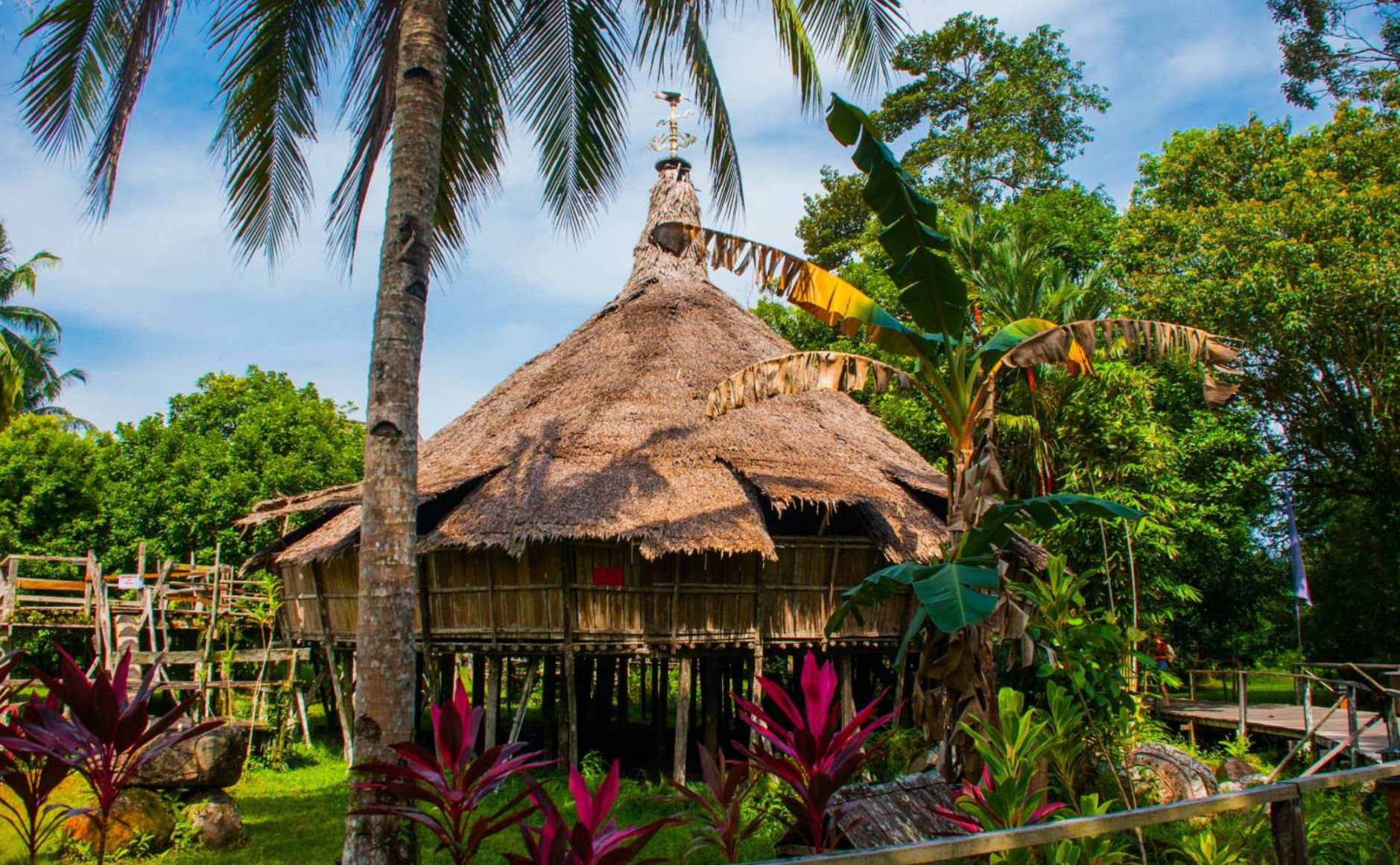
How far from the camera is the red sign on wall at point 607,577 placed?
11.7 metres

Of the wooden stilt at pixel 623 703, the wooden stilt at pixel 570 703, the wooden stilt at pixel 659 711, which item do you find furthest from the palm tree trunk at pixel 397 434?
the wooden stilt at pixel 623 703

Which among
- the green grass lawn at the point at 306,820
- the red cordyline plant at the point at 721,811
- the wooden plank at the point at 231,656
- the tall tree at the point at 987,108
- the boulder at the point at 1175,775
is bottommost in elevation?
the green grass lawn at the point at 306,820

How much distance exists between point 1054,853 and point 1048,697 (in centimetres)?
120

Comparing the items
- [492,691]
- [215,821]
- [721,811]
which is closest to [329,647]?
[492,691]

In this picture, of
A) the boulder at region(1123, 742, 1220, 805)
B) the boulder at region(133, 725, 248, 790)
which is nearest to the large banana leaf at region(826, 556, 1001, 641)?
the boulder at region(1123, 742, 1220, 805)

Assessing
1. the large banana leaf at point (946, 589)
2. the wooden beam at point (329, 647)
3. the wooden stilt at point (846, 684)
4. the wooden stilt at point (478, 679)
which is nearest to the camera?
the large banana leaf at point (946, 589)

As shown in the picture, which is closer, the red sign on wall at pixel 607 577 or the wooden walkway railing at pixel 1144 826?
the wooden walkway railing at pixel 1144 826

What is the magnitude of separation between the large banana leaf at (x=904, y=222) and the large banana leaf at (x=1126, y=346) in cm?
98

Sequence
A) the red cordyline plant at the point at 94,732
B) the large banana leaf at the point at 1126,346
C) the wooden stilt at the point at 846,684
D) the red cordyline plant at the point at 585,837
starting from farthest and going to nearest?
the wooden stilt at the point at 846,684
the large banana leaf at the point at 1126,346
the red cordyline plant at the point at 94,732
the red cordyline plant at the point at 585,837

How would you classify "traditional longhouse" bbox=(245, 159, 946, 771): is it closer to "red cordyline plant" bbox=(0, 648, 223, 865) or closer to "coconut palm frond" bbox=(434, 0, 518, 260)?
"coconut palm frond" bbox=(434, 0, 518, 260)

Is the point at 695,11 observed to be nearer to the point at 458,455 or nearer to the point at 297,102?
the point at 297,102

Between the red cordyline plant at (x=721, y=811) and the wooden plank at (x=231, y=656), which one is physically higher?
the red cordyline plant at (x=721, y=811)

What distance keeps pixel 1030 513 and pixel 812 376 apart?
266 centimetres

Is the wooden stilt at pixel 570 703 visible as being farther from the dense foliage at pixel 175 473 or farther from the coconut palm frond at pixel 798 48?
the dense foliage at pixel 175 473
